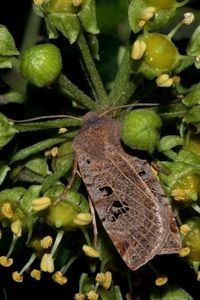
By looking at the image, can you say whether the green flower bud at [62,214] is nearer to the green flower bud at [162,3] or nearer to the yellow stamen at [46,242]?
the yellow stamen at [46,242]

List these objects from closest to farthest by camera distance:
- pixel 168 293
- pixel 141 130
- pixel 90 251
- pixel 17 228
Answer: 1. pixel 141 130
2. pixel 90 251
3. pixel 17 228
4. pixel 168 293

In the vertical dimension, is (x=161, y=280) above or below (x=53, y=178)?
below

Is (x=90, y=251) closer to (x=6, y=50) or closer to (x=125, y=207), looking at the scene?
(x=125, y=207)

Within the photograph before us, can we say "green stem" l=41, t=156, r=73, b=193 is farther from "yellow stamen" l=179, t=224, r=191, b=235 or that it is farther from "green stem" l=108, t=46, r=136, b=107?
"yellow stamen" l=179, t=224, r=191, b=235

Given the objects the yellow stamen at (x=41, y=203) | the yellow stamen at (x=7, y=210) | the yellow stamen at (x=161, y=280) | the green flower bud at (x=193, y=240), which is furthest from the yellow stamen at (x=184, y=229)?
the yellow stamen at (x=7, y=210)

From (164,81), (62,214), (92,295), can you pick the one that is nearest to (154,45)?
(164,81)

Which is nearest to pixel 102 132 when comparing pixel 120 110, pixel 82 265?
pixel 120 110

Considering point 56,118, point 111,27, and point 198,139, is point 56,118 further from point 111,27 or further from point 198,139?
point 111,27
